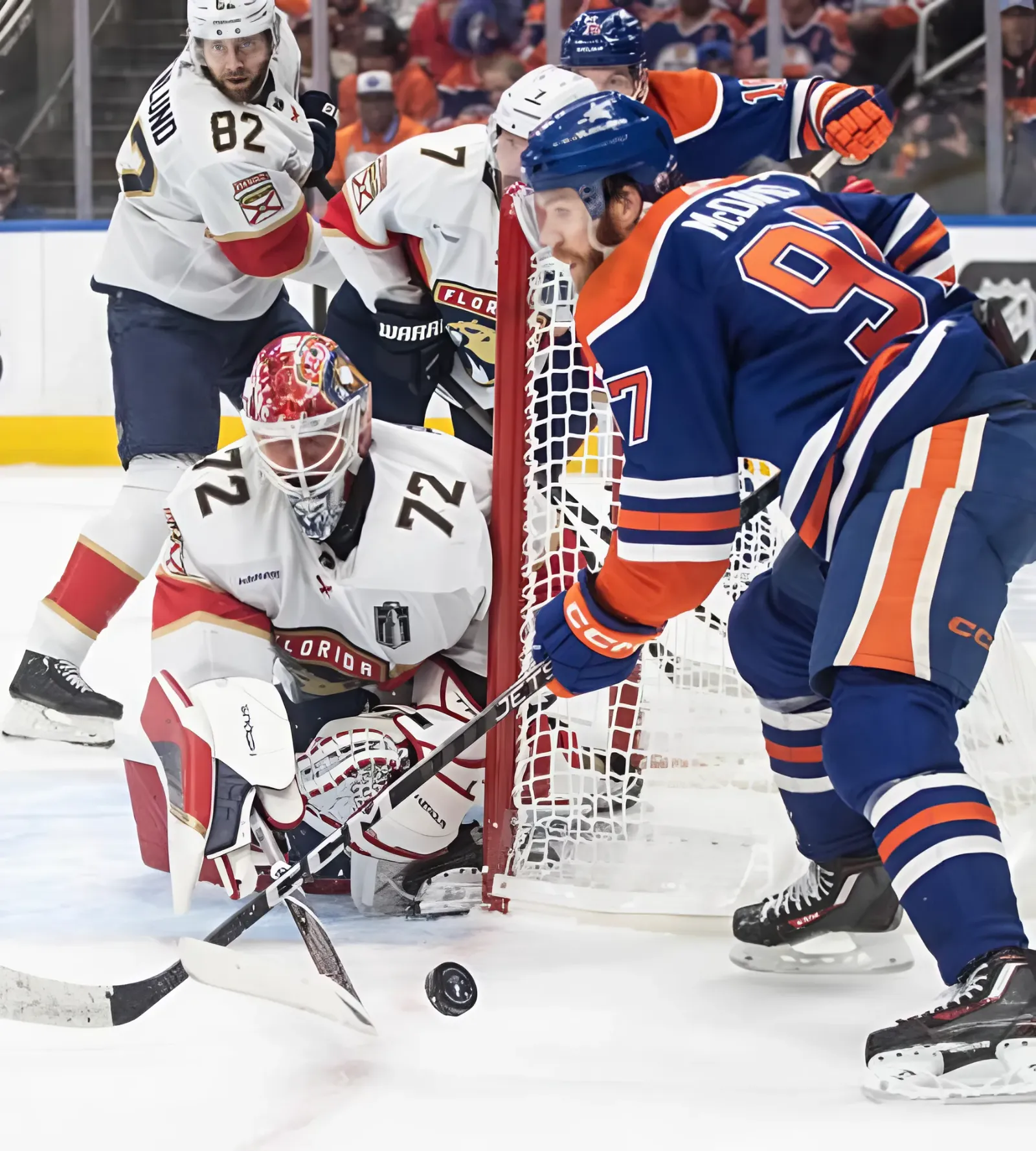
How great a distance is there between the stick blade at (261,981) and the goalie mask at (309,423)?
57 cm

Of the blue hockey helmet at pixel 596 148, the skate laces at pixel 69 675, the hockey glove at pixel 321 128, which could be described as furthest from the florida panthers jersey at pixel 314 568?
the hockey glove at pixel 321 128

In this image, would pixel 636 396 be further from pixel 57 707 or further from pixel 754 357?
pixel 57 707

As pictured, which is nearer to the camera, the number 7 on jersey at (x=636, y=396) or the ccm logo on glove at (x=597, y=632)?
the number 7 on jersey at (x=636, y=396)

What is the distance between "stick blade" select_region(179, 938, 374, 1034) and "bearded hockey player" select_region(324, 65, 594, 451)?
4.04 ft

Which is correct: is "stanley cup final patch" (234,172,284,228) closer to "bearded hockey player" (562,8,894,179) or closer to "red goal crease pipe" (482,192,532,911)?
"bearded hockey player" (562,8,894,179)

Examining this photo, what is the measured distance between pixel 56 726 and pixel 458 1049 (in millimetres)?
1513

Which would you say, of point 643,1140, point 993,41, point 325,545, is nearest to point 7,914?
point 325,545

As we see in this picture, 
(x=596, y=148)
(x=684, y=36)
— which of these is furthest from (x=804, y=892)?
(x=684, y=36)

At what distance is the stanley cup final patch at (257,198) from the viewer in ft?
9.51

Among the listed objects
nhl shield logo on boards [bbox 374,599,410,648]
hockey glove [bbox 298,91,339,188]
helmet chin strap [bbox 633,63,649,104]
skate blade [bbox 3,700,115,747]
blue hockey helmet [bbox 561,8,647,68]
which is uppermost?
blue hockey helmet [bbox 561,8,647,68]

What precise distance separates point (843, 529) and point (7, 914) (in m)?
1.21

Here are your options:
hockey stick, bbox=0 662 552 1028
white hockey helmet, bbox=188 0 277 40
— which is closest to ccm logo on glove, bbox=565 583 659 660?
hockey stick, bbox=0 662 552 1028

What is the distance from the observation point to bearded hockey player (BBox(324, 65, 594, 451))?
254 centimetres

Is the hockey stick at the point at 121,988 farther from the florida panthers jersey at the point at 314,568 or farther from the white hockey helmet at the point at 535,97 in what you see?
the white hockey helmet at the point at 535,97
